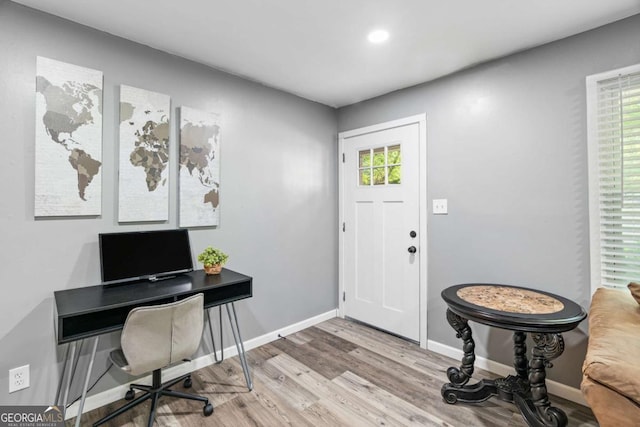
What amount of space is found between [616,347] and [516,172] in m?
1.44

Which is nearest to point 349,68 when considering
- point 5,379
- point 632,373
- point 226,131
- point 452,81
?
point 452,81

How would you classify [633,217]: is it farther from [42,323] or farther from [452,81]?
[42,323]

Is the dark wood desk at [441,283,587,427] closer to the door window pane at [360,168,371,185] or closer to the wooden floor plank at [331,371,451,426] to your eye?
the wooden floor plank at [331,371,451,426]

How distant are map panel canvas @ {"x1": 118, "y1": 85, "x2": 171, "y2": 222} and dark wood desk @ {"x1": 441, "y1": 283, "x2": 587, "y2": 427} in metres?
2.12

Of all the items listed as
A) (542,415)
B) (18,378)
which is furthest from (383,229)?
(18,378)

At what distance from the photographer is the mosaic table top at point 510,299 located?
5.68 feet

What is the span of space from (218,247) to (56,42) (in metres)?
1.65

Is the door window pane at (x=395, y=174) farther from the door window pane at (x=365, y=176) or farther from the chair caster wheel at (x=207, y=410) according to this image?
the chair caster wheel at (x=207, y=410)

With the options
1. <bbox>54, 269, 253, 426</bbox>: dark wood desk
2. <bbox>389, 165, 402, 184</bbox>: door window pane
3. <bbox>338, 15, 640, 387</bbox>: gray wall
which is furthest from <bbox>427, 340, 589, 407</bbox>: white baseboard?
<bbox>54, 269, 253, 426</bbox>: dark wood desk

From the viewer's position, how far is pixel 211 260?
2.23m

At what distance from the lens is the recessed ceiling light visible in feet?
6.57

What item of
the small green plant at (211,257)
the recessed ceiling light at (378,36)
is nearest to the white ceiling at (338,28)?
the recessed ceiling light at (378,36)

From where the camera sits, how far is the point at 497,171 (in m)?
2.37

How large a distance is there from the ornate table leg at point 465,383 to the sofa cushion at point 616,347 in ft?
2.25
